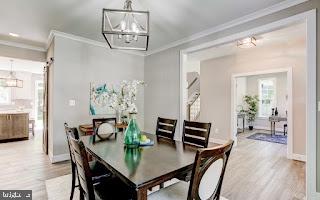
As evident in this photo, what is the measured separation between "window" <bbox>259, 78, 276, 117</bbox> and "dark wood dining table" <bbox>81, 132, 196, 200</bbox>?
7.67 metres

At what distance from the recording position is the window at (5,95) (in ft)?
23.2

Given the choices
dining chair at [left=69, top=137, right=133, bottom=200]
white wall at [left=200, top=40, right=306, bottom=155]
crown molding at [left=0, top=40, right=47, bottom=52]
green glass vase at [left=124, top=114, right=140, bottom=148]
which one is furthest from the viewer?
crown molding at [left=0, top=40, right=47, bottom=52]

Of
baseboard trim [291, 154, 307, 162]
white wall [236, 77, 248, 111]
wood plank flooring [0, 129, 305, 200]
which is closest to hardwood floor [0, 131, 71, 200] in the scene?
wood plank flooring [0, 129, 305, 200]

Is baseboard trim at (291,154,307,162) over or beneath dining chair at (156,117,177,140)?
beneath

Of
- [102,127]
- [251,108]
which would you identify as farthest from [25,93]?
[251,108]

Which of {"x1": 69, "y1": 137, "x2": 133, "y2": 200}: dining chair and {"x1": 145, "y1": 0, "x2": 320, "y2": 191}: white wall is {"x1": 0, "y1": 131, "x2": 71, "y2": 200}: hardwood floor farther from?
{"x1": 145, "y1": 0, "x2": 320, "y2": 191}: white wall

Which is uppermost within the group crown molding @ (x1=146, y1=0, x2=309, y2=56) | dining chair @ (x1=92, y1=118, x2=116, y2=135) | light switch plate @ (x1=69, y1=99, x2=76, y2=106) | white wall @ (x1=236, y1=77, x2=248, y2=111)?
crown molding @ (x1=146, y1=0, x2=309, y2=56)

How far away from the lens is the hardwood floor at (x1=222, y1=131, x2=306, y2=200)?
2.41 metres

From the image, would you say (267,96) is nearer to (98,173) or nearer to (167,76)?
(167,76)

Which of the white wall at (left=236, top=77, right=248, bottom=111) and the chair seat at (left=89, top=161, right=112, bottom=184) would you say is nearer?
the chair seat at (left=89, top=161, right=112, bottom=184)

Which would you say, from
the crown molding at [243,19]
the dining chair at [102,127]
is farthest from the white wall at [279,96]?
the dining chair at [102,127]

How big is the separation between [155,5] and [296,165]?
3972 millimetres

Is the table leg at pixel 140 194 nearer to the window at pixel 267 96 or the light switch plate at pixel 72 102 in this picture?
the light switch plate at pixel 72 102

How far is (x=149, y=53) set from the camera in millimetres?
4871
